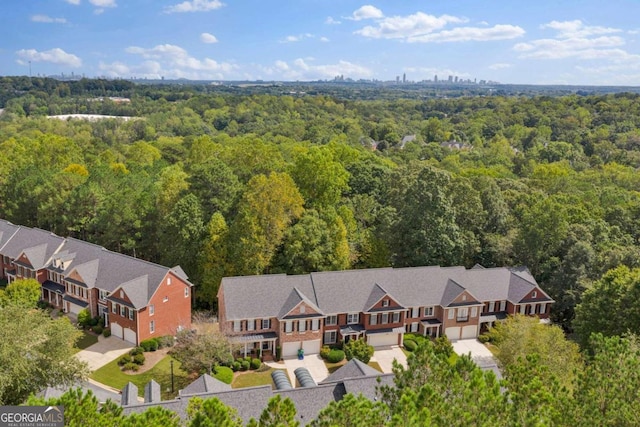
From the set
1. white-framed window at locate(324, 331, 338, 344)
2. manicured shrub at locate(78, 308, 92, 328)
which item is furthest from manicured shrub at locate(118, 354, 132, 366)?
white-framed window at locate(324, 331, 338, 344)

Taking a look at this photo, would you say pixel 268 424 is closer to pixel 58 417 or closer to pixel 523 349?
pixel 58 417

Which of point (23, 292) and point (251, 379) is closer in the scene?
point (251, 379)

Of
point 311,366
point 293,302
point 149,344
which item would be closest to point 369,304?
point 293,302

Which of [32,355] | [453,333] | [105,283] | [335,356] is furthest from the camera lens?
[453,333]

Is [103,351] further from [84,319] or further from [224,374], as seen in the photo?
[224,374]

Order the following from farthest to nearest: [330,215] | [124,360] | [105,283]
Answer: [330,215], [105,283], [124,360]

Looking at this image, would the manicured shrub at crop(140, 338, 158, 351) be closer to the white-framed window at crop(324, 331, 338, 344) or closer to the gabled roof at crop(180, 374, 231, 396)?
the gabled roof at crop(180, 374, 231, 396)
